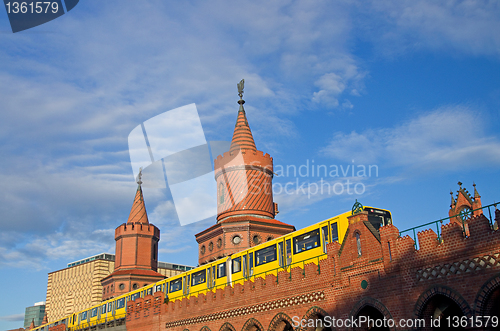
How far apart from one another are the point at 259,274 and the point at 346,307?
6.90m

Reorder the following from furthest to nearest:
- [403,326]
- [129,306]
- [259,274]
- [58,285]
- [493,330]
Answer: [58,285] < [129,306] < [259,274] < [403,326] < [493,330]

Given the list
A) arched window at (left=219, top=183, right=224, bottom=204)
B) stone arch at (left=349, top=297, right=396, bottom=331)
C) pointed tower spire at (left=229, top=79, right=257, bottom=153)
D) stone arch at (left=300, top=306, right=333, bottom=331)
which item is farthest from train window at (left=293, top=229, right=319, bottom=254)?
pointed tower spire at (left=229, top=79, right=257, bottom=153)

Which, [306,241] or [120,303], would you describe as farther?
[120,303]

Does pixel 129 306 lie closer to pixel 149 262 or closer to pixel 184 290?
pixel 184 290

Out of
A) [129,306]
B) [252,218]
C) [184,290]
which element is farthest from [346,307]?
[129,306]

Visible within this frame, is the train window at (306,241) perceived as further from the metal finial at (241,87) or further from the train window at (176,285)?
the metal finial at (241,87)

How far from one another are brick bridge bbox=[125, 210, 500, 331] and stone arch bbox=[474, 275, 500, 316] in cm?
2

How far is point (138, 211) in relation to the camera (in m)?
46.7

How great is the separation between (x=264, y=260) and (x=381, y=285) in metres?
8.50

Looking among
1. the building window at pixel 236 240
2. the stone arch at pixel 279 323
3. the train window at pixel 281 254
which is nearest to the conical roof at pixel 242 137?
the building window at pixel 236 240

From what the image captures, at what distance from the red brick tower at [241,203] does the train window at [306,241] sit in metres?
11.9

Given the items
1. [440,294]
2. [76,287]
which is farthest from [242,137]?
[76,287]

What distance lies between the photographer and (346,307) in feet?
55.9

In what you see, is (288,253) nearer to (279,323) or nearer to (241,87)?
Answer: (279,323)
